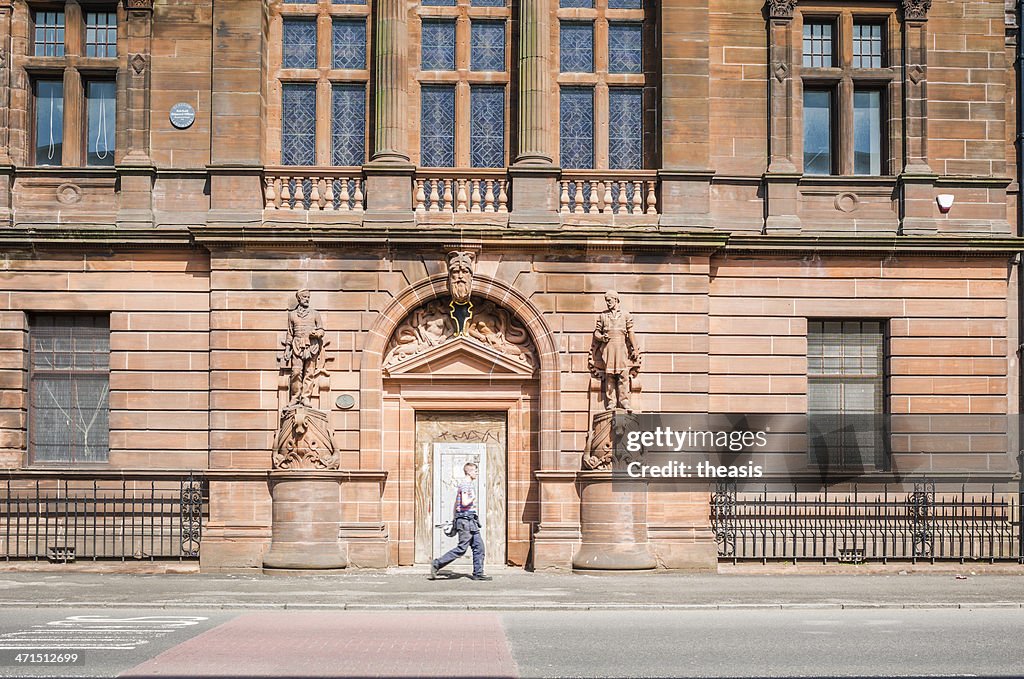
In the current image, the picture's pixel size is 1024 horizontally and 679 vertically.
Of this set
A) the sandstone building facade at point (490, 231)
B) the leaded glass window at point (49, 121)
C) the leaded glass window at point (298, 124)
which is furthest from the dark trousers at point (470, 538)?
the leaded glass window at point (49, 121)

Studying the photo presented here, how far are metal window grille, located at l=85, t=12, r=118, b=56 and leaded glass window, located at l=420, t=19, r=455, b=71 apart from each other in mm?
5807

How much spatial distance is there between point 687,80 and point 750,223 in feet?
9.54

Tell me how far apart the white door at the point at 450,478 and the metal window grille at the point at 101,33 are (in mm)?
9685

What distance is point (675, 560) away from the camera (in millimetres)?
24438

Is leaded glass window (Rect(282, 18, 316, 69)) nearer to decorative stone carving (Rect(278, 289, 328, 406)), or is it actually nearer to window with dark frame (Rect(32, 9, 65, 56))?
window with dark frame (Rect(32, 9, 65, 56))

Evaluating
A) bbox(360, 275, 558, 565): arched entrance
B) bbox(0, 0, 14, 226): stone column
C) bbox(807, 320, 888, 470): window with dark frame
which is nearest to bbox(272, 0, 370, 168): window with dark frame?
bbox(360, 275, 558, 565): arched entrance

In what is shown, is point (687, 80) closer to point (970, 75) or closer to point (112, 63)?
point (970, 75)

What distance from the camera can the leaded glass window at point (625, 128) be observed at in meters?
26.3

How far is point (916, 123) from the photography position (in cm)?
2616

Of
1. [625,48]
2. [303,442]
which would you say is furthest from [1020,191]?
[303,442]

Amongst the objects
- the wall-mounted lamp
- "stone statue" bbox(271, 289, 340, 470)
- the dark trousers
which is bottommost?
the dark trousers

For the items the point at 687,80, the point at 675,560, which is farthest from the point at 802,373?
the point at 687,80

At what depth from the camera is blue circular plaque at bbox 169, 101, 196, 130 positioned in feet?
83.4

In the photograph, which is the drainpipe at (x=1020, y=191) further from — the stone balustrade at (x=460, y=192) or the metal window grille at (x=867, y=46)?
the stone balustrade at (x=460, y=192)
